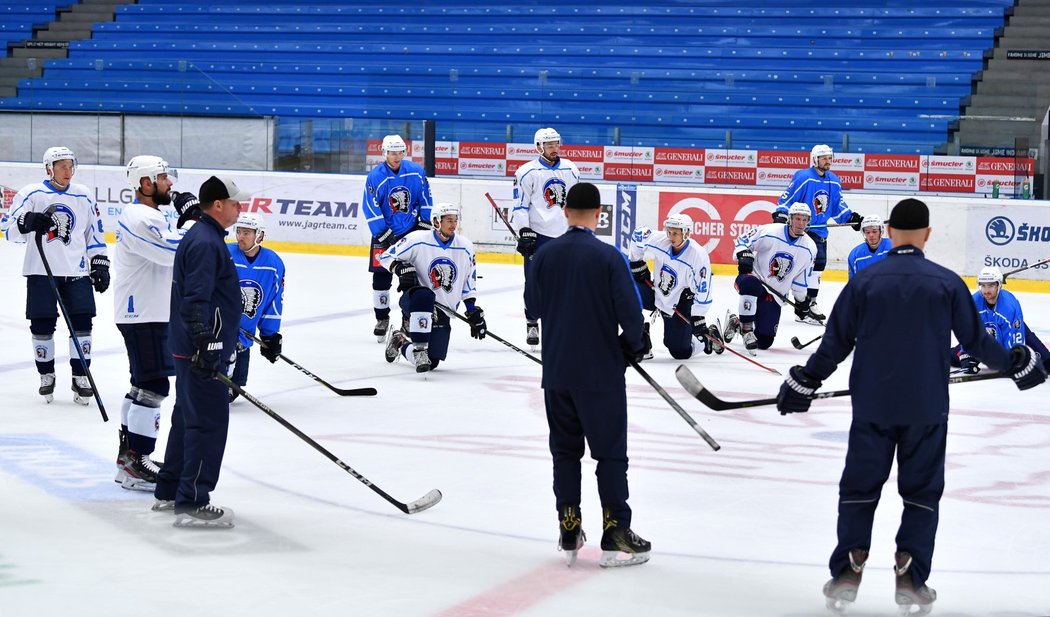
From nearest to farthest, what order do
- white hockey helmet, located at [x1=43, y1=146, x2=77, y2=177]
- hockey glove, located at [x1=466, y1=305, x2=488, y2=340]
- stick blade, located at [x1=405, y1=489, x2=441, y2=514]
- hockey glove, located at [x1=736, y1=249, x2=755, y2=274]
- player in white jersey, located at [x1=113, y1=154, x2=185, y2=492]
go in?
stick blade, located at [x1=405, y1=489, x2=441, y2=514] < player in white jersey, located at [x1=113, y1=154, x2=185, y2=492] < white hockey helmet, located at [x1=43, y1=146, x2=77, y2=177] < hockey glove, located at [x1=466, y1=305, x2=488, y2=340] < hockey glove, located at [x1=736, y1=249, x2=755, y2=274]

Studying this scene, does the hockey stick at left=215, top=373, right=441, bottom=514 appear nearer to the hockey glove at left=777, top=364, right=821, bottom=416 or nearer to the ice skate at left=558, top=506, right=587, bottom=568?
the ice skate at left=558, top=506, right=587, bottom=568

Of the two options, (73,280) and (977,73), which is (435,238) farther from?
(977,73)

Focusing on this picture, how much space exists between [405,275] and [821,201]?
4739mm

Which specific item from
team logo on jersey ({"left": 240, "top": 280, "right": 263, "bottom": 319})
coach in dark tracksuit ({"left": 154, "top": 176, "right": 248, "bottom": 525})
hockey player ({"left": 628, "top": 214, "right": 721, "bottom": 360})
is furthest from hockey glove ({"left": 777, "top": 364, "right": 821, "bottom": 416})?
hockey player ({"left": 628, "top": 214, "right": 721, "bottom": 360})

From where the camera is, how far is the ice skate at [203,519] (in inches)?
196

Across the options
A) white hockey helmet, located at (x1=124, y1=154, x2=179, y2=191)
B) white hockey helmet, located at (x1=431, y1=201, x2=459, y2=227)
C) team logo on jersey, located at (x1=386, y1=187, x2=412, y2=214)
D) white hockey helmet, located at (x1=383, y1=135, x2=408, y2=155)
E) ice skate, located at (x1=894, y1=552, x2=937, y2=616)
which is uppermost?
white hockey helmet, located at (x1=383, y1=135, x2=408, y2=155)

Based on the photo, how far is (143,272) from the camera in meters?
5.63

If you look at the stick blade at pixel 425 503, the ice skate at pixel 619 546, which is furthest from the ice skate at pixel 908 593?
the stick blade at pixel 425 503

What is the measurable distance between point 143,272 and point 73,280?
2.03 m

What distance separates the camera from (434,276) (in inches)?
356

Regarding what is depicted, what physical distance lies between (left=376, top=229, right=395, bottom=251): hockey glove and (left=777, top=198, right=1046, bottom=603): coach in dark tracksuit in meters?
6.29

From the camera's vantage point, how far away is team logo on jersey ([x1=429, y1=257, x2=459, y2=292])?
9.02 meters

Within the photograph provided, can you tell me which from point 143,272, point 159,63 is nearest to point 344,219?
point 159,63

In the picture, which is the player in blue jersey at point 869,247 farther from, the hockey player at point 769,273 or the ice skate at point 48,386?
the ice skate at point 48,386
